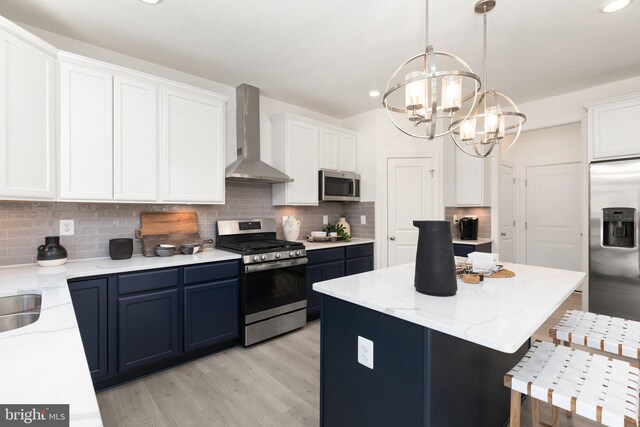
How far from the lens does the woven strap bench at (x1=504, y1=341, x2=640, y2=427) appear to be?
1126mm

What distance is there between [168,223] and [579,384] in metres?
3.10

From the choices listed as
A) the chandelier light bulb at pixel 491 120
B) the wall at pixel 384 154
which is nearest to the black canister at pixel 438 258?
the chandelier light bulb at pixel 491 120

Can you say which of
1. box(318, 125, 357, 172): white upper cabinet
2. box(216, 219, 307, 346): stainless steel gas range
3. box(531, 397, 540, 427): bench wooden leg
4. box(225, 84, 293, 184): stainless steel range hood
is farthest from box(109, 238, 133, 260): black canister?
box(531, 397, 540, 427): bench wooden leg

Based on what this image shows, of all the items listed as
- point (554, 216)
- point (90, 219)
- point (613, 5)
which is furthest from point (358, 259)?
point (554, 216)

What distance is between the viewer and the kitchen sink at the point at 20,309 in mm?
1433

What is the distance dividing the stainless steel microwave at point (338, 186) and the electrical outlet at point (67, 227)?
2552 millimetres

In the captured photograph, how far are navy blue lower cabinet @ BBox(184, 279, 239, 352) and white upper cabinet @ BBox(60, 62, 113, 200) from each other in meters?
1.06

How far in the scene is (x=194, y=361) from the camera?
267 cm

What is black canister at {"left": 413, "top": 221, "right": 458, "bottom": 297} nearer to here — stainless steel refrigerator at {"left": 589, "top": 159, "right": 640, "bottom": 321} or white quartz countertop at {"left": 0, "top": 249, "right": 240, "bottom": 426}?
white quartz countertop at {"left": 0, "top": 249, "right": 240, "bottom": 426}

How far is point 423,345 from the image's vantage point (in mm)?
1232

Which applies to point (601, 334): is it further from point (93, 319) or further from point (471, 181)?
point (93, 319)

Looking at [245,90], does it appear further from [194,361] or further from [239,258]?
[194,361]

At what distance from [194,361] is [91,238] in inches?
53.7

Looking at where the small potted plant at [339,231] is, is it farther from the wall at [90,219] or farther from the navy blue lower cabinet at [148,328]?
the navy blue lower cabinet at [148,328]
